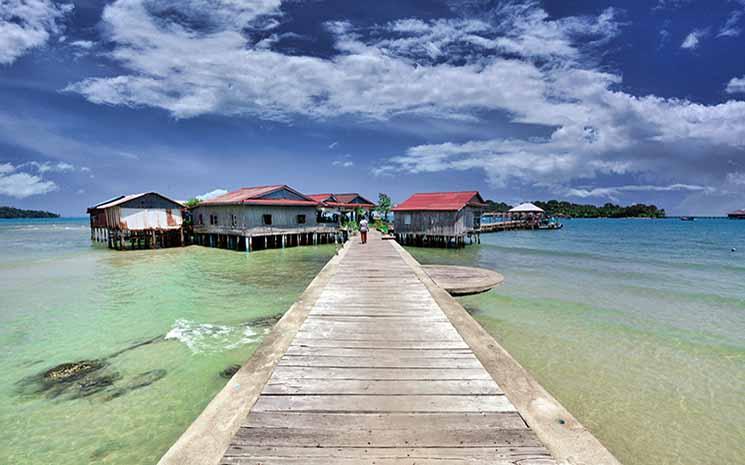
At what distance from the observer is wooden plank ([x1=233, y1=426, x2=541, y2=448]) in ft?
8.16

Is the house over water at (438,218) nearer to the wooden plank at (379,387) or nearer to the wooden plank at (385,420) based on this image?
the wooden plank at (379,387)

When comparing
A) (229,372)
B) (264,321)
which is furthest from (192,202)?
(229,372)

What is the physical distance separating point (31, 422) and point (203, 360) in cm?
260

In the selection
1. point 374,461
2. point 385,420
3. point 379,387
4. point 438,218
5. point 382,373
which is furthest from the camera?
point 438,218

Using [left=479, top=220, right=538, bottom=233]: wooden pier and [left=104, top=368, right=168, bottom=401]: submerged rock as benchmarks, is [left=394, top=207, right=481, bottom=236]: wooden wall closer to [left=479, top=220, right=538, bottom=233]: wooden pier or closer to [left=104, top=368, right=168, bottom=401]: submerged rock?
[left=479, top=220, right=538, bottom=233]: wooden pier

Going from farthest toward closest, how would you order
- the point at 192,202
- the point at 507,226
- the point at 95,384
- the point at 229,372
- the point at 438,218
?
the point at 507,226, the point at 192,202, the point at 438,218, the point at 229,372, the point at 95,384

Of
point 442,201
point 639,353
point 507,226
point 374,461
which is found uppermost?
point 442,201

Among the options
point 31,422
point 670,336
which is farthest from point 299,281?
point 670,336

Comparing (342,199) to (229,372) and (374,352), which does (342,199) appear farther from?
(374,352)

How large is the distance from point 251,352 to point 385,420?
18.4ft

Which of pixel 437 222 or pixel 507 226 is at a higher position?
pixel 437 222

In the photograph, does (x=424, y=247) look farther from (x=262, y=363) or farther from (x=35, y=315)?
(x=262, y=363)

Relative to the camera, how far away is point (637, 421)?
550 cm

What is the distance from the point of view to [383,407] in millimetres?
2951
